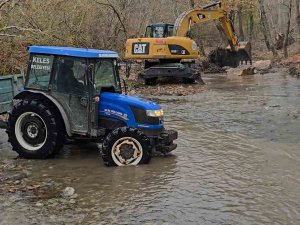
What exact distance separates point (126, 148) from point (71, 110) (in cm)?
131

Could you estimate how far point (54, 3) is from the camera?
69.6ft

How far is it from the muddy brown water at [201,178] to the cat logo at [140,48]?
9.97m

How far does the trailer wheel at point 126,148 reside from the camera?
26.3 feet

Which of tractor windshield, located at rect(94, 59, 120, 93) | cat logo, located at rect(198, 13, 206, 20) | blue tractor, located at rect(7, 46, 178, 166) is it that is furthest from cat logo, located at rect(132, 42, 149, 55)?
blue tractor, located at rect(7, 46, 178, 166)

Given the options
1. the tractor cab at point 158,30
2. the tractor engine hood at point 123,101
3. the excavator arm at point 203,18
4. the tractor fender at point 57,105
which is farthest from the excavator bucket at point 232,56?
the tractor fender at point 57,105

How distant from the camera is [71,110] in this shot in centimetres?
849

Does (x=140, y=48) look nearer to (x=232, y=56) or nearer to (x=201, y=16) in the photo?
(x=201, y=16)

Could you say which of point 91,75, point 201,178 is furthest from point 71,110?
point 201,178

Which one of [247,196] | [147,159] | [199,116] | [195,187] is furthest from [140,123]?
[199,116]

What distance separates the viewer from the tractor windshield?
8.57m

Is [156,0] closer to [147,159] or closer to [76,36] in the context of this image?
[76,36]

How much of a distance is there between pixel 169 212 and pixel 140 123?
8.95 ft

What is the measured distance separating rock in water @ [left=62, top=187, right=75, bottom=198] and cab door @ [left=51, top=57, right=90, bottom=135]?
71.4 inches

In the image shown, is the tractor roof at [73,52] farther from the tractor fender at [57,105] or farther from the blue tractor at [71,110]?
the tractor fender at [57,105]
